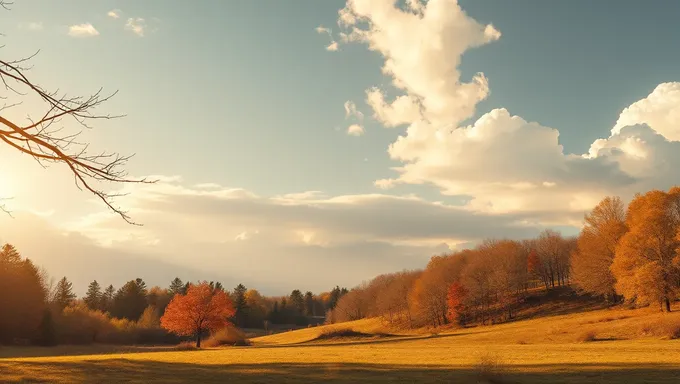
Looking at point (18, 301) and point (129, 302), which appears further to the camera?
point (129, 302)

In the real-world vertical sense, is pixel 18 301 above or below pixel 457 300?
above

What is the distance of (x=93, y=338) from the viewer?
3196 inches

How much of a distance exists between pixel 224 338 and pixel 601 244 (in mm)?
65129

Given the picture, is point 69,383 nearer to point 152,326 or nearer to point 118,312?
point 152,326

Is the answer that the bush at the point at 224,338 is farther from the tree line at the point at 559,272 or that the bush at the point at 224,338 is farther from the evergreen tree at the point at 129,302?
the evergreen tree at the point at 129,302

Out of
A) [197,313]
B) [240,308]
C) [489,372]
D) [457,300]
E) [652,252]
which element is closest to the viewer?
[489,372]

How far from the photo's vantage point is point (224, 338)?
71.9 meters

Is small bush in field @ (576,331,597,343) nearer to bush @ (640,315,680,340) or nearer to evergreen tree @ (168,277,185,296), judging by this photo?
bush @ (640,315,680,340)

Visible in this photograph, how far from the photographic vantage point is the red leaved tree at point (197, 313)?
224 feet

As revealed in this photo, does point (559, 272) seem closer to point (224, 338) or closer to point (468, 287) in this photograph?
point (468, 287)

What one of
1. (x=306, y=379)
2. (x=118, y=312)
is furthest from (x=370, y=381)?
(x=118, y=312)

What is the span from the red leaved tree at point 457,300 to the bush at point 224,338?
46.6 m

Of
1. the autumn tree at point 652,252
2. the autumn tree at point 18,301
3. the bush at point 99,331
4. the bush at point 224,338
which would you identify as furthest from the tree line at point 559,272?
the autumn tree at point 18,301

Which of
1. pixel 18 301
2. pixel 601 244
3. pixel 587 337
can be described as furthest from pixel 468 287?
pixel 18 301
